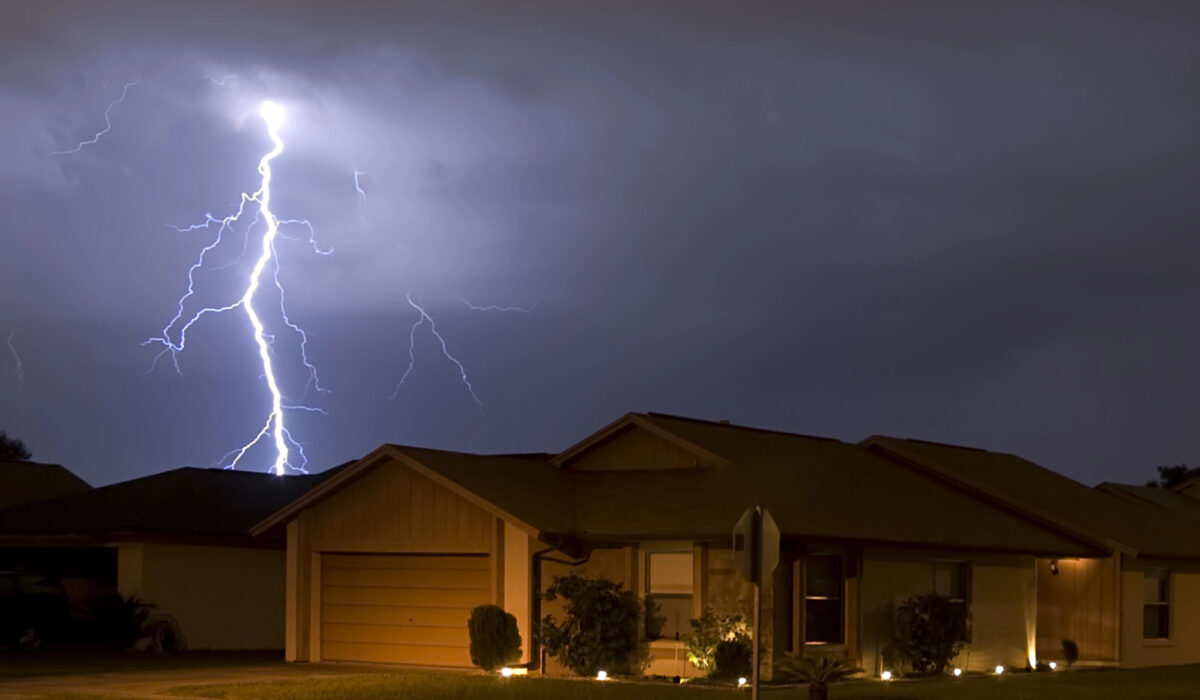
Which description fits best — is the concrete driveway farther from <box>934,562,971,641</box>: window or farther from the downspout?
<box>934,562,971,641</box>: window

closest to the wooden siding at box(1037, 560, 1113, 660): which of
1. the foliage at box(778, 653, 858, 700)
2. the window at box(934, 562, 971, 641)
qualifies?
the window at box(934, 562, 971, 641)

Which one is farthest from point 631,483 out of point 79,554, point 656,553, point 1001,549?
point 79,554

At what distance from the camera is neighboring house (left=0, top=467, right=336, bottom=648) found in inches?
1356

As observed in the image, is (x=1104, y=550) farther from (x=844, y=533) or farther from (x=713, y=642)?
(x=713, y=642)

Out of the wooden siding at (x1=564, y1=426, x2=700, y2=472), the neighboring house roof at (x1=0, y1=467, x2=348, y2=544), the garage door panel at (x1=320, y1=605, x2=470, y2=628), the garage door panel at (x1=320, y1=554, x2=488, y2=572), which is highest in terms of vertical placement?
the wooden siding at (x1=564, y1=426, x2=700, y2=472)

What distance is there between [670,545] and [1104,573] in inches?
462

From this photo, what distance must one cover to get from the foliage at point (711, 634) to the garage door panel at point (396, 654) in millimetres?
4739

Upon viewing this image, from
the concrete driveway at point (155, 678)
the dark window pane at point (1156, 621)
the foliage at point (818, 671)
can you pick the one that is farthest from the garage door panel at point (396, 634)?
the dark window pane at point (1156, 621)

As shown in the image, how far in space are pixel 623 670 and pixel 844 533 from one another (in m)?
4.41

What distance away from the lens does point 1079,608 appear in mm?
34719

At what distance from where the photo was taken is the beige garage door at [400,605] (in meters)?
29.1

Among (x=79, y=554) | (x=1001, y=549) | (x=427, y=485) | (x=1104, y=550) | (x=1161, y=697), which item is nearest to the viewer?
(x=1161, y=697)

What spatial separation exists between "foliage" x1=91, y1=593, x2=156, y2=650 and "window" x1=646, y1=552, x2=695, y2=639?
40.6 ft

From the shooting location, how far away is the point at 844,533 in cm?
2708
